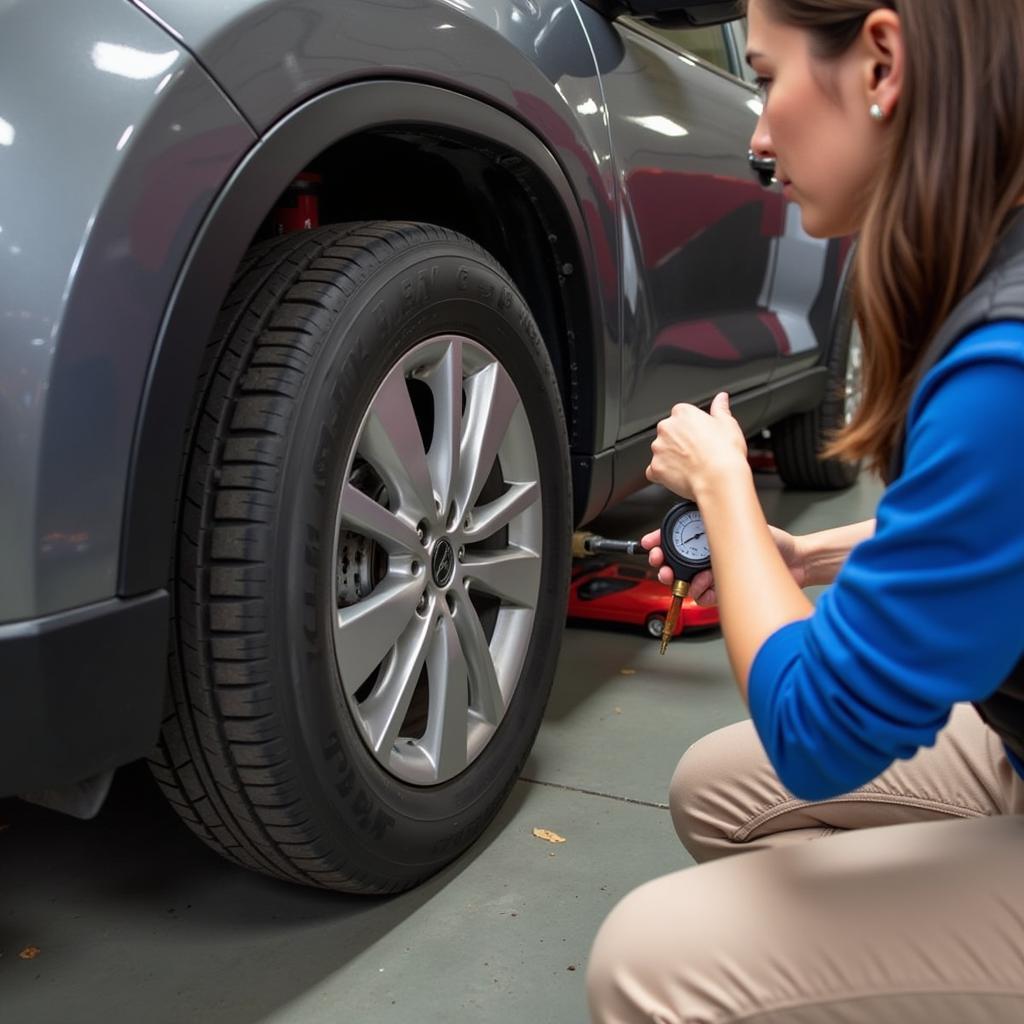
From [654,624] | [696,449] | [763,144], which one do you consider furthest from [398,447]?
[654,624]

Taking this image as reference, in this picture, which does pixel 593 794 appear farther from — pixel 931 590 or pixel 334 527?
pixel 931 590

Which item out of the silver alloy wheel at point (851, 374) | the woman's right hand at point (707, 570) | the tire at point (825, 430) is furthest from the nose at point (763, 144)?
the silver alloy wheel at point (851, 374)

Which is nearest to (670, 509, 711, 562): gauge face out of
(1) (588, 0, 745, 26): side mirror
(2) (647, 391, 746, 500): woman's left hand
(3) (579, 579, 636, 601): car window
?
(2) (647, 391, 746, 500): woman's left hand

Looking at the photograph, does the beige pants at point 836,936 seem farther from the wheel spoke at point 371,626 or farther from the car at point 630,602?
the car at point 630,602

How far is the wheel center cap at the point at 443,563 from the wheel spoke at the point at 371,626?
55 mm

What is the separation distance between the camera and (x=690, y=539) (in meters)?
1.28

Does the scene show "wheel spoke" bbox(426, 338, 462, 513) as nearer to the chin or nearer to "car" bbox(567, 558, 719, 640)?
the chin

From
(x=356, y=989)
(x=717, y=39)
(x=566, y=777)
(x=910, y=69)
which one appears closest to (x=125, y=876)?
(x=356, y=989)

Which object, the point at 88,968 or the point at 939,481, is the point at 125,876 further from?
the point at 939,481

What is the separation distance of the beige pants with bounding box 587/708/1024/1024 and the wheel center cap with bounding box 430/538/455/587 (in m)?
0.65

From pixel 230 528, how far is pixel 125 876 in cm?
66

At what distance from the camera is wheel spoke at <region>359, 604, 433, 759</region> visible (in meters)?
1.50

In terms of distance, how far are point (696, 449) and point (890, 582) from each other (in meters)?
0.33

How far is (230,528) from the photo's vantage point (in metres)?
1.29
